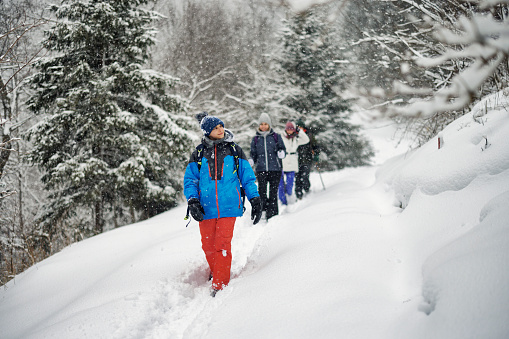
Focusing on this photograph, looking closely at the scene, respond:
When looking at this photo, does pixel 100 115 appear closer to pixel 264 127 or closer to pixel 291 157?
pixel 264 127

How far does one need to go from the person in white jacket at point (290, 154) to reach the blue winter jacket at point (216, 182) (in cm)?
356

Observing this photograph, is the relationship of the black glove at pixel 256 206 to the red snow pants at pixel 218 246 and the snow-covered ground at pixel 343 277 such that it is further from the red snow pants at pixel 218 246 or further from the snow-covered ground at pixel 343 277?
the snow-covered ground at pixel 343 277

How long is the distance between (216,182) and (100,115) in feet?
21.0

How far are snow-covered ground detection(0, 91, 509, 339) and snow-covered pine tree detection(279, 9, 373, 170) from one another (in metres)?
10.3

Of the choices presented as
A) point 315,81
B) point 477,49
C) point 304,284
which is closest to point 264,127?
point 304,284

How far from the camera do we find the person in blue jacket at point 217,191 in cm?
299

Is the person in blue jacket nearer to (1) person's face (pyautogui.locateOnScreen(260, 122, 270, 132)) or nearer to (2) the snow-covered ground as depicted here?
(2) the snow-covered ground

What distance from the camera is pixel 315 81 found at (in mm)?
14273

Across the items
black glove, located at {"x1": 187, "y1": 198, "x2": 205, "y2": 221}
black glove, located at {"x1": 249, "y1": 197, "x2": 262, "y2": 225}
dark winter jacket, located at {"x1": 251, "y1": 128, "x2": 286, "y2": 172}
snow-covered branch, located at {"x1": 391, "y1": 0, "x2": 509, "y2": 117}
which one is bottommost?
black glove, located at {"x1": 249, "y1": 197, "x2": 262, "y2": 225}

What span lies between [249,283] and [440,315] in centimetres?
166

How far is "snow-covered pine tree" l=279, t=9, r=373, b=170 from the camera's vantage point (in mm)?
14195

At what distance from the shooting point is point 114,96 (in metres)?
8.39

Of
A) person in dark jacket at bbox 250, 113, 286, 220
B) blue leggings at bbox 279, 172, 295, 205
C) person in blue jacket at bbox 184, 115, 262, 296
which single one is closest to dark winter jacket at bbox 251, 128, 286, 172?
person in dark jacket at bbox 250, 113, 286, 220

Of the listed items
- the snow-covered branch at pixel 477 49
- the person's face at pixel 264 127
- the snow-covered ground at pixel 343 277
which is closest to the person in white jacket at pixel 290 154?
the person's face at pixel 264 127
